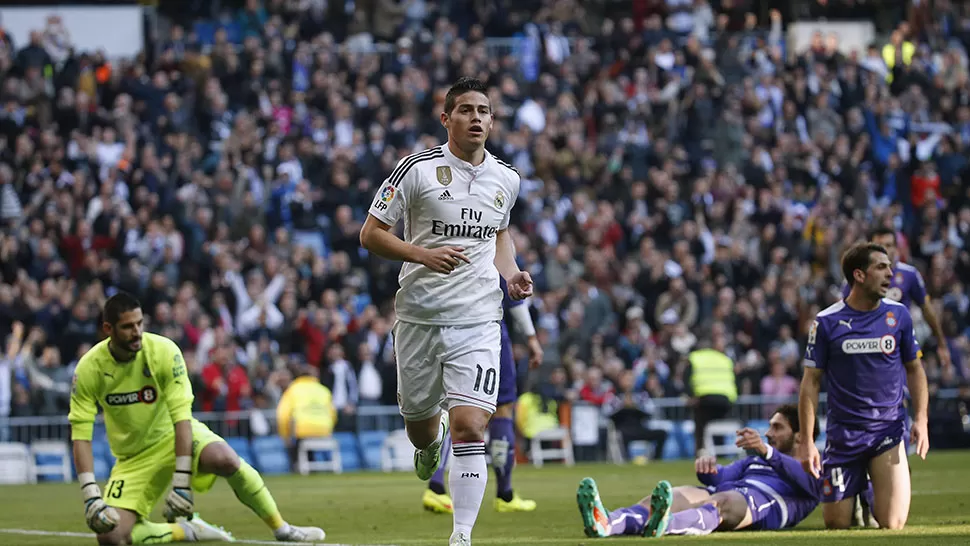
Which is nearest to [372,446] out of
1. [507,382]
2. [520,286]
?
[507,382]

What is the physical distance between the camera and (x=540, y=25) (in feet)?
108

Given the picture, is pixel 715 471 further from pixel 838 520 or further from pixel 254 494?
pixel 254 494

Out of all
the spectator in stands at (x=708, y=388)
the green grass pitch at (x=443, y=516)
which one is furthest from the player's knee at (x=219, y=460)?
the spectator in stands at (x=708, y=388)

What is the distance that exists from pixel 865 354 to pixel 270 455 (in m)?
14.2

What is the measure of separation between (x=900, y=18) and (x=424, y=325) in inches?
1163

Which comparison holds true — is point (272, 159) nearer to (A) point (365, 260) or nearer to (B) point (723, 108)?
(A) point (365, 260)

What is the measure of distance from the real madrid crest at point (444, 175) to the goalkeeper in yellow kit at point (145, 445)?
2711mm

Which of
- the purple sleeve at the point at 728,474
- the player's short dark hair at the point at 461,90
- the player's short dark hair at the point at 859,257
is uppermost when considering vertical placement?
the player's short dark hair at the point at 461,90

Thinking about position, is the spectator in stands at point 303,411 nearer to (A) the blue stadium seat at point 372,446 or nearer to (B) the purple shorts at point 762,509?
(A) the blue stadium seat at point 372,446

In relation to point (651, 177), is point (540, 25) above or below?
above

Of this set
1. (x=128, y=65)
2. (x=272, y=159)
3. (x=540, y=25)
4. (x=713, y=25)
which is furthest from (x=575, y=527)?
(x=713, y=25)

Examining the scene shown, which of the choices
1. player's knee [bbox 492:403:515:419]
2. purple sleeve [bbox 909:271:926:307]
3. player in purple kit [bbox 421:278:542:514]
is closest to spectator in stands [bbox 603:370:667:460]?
player in purple kit [bbox 421:278:542:514]

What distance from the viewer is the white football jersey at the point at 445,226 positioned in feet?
30.6

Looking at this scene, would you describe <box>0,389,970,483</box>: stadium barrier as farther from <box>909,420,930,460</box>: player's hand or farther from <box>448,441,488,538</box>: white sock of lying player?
<box>448,441,488,538</box>: white sock of lying player
